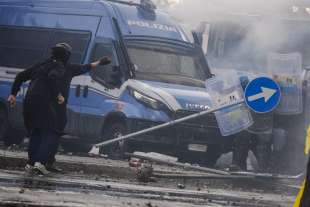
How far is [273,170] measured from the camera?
15953 millimetres

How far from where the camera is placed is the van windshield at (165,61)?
688 inches

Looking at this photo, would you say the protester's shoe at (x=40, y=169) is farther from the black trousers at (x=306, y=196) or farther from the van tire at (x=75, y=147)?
the van tire at (x=75, y=147)

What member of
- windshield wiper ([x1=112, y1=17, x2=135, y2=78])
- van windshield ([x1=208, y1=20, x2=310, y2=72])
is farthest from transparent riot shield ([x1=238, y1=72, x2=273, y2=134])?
van windshield ([x1=208, y1=20, x2=310, y2=72])

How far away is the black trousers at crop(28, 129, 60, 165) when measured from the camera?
40.7ft

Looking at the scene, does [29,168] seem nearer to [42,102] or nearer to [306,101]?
[42,102]

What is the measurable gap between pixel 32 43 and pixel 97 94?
238 centimetres

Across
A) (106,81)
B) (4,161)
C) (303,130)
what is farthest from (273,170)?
(4,161)

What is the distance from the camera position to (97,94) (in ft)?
57.4

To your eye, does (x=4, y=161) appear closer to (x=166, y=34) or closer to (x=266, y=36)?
(x=166, y=34)

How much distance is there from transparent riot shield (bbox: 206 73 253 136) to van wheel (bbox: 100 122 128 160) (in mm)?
2048

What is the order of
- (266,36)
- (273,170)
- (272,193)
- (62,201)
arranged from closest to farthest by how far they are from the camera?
(62,201) → (272,193) → (273,170) → (266,36)

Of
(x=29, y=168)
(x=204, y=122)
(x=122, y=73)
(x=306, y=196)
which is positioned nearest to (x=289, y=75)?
(x=204, y=122)

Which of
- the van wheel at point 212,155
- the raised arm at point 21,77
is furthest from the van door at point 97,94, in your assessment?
the raised arm at point 21,77

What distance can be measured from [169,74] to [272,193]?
18.4ft
